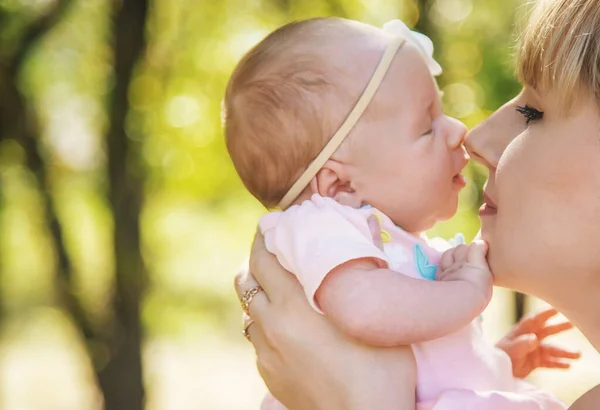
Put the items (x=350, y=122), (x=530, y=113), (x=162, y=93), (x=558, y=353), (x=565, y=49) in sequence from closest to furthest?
1. (x=565, y=49)
2. (x=530, y=113)
3. (x=350, y=122)
4. (x=558, y=353)
5. (x=162, y=93)

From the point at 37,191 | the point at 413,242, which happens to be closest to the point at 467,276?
the point at 413,242

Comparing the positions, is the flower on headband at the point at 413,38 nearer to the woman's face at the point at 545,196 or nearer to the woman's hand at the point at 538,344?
the woman's face at the point at 545,196

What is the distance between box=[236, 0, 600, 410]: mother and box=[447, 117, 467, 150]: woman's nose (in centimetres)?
10

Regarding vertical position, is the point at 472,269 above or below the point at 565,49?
below

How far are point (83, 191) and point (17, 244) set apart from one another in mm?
1772

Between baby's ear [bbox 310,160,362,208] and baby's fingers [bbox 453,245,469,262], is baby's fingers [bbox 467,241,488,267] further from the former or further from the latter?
baby's ear [bbox 310,160,362,208]

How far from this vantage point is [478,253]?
189 cm

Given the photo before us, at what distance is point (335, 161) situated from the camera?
204 cm

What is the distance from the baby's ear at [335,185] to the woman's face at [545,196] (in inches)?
14.4

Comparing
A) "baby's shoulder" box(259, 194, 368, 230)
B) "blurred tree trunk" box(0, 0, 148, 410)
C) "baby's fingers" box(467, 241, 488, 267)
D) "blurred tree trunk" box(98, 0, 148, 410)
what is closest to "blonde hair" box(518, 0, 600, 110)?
"baby's fingers" box(467, 241, 488, 267)

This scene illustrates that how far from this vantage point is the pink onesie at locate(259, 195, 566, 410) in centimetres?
178

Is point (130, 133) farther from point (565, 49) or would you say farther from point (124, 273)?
point (565, 49)

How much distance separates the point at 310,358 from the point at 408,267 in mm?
330

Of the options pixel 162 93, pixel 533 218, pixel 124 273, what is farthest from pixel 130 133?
pixel 533 218
